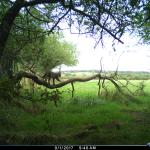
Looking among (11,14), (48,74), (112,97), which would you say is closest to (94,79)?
(112,97)

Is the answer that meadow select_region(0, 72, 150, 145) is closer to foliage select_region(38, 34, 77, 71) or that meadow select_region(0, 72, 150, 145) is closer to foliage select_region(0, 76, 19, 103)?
foliage select_region(0, 76, 19, 103)

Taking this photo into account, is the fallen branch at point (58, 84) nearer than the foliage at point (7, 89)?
No

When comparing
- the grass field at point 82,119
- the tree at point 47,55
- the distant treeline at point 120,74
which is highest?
the tree at point 47,55

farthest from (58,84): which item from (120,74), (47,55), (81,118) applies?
(120,74)

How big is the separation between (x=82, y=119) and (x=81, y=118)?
36 mm

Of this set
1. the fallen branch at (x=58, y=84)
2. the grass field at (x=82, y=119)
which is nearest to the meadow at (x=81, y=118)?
the grass field at (x=82, y=119)

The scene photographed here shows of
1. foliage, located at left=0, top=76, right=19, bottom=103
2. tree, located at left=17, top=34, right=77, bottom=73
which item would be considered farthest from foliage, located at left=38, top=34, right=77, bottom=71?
foliage, located at left=0, top=76, right=19, bottom=103

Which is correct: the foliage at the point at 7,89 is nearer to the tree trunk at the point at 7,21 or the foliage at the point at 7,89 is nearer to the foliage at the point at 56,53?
the tree trunk at the point at 7,21

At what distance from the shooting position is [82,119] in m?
8.37

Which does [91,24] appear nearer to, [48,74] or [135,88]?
[48,74]

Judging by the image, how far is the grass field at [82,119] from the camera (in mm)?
7523

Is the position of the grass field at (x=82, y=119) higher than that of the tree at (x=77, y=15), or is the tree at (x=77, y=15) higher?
the tree at (x=77, y=15)

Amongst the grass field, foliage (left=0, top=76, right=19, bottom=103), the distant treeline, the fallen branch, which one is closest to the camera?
foliage (left=0, top=76, right=19, bottom=103)

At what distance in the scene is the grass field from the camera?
24.7 ft
